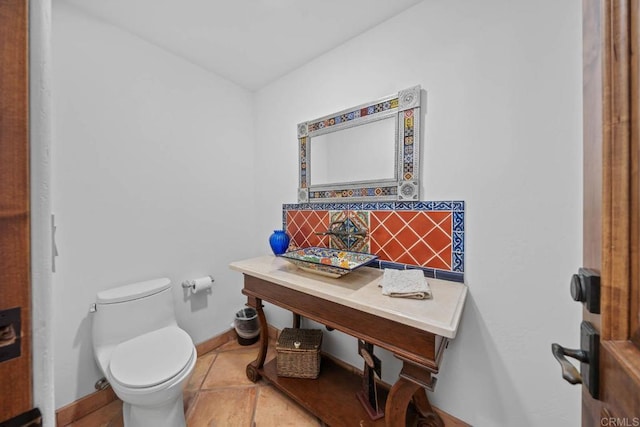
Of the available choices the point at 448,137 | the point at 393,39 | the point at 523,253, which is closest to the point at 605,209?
the point at 523,253

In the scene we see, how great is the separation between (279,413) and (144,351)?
2.76ft

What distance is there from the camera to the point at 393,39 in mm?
1338

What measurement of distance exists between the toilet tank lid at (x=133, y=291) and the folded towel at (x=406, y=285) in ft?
4.67

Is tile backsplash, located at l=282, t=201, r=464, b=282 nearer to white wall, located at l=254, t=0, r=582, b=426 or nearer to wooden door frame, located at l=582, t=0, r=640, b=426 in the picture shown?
white wall, located at l=254, t=0, r=582, b=426

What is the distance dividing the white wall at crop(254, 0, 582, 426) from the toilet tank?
1.73 m

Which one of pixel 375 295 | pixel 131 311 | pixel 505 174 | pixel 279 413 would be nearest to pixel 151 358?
pixel 131 311

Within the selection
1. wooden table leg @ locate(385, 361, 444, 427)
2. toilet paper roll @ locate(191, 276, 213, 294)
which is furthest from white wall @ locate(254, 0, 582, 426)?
toilet paper roll @ locate(191, 276, 213, 294)

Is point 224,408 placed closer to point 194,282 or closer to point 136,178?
point 194,282

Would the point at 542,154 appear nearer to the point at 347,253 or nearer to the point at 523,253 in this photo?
the point at 523,253

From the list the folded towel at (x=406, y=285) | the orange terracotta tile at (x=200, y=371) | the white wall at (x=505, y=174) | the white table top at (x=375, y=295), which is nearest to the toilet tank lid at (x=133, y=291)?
the white table top at (x=375, y=295)

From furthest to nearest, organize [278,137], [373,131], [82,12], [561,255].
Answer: [278,137] → [373,131] → [82,12] → [561,255]

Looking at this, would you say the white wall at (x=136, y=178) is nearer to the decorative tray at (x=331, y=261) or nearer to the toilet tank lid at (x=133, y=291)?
the toilet tank lid at (x=133, y=291)

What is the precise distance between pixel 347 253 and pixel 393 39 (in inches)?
51.8

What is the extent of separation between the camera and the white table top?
32.3 inches
